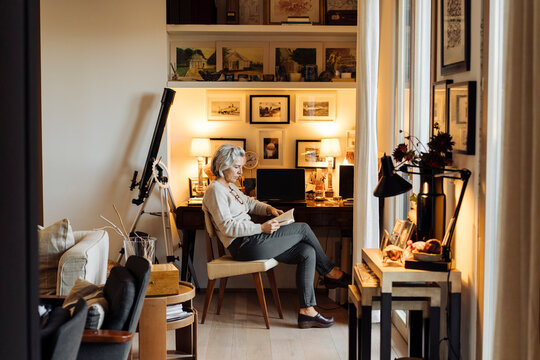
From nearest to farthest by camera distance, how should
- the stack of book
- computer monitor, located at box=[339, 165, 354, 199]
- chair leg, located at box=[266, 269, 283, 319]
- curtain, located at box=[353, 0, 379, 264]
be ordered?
the stack of book, curtain, located at box=[353, 0, 379, 264], chair leg, located at box=[266, 269, 283, 319], computer monitor, located at box=[339, 165, 354, 199]

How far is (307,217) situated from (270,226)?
26.1 inches

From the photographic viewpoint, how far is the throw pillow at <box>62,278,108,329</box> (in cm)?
265

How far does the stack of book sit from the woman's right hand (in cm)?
117

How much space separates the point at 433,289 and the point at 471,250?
11.0 inches

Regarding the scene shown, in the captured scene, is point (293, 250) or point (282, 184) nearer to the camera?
point (293, 250)

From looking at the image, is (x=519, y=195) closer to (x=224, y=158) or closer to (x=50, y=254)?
(x=50, y=254)

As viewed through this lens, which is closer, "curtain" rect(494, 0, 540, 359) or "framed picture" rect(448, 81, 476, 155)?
"curtain" rect(494, 0, 540, 359)

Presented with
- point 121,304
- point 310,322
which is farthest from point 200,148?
point 121,304

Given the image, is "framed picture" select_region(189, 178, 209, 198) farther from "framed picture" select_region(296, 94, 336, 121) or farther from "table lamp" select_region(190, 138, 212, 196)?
"framed picture" select_region(296, 94, 336, 121)

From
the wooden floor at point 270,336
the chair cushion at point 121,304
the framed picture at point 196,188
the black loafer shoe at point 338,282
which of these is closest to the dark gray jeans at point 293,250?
the black loafer shoe at point 338,282

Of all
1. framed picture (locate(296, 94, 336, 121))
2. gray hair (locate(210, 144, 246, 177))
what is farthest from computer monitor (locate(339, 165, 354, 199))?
gray hair (locate(210, 144, 246, 177))

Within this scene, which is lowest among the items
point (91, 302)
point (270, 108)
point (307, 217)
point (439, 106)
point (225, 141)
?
point (91, 302)

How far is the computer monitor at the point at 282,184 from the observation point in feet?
18.6

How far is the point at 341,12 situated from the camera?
18.9ft
